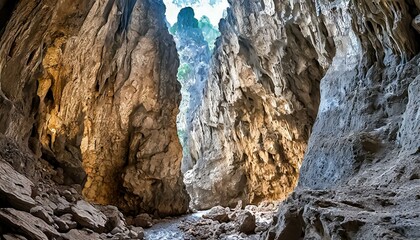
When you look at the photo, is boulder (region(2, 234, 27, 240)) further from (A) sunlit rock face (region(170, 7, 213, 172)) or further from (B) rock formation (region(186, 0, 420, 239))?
(A) sunlit rock face (region(170, 7, 213, 172))

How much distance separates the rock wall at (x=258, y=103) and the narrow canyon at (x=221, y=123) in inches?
3.3

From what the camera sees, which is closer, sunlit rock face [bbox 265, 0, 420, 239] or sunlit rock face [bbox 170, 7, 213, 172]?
sunlit rock face [bbox 265, 0, 420, 239]

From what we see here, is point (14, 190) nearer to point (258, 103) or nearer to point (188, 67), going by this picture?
point (258, 103)

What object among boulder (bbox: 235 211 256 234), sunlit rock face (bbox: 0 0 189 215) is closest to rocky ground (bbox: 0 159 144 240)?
sunlit rock face (bbox: 0 0 189 215)

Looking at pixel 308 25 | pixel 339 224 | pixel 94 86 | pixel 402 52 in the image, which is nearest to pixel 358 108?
pixel 402 52

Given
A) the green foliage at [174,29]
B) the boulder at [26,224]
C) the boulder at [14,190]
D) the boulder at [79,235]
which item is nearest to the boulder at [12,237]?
the boulder at [26,224]

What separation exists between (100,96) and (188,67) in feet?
70.7

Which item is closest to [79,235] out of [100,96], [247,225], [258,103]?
[247,225]

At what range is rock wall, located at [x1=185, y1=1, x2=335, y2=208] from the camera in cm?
1546

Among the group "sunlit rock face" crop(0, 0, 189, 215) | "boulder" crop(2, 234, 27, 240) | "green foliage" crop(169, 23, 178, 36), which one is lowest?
"boulder" crop(2, 234, 27, 240)

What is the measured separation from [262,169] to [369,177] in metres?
15.8

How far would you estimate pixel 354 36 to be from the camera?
9281 millimetres

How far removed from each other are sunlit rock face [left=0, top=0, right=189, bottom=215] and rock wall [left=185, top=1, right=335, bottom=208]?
4571 mm

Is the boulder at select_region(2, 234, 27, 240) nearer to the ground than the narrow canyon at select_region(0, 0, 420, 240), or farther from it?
nearer to the ground
